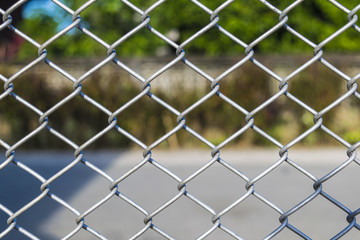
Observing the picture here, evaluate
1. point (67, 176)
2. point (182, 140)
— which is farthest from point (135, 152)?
point (67, 176)

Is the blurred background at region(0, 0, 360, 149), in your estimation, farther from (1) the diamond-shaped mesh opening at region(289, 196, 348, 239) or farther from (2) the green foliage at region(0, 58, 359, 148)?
(1) the diamond-shaped mesh opening at region(289, 196, 348, 239)

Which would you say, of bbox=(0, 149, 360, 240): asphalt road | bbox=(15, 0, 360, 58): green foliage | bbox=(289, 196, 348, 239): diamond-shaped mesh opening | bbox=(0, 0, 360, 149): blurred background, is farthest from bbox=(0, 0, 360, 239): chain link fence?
bbox=(15, 0, 360, 58): green foliage

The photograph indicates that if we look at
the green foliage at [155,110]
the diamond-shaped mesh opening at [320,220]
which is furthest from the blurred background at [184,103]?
the diamond-shaped mesh opening at [320,220]

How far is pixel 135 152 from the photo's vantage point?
776 centimetres

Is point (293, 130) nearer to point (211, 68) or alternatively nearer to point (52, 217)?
point (211, 68)

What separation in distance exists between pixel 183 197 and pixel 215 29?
23.3 feet

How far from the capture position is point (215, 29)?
452 inches

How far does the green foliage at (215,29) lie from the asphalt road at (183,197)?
12.9 feet

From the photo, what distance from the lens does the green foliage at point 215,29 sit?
10.8 m

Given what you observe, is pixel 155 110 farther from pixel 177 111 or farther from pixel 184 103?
pixel 177 111

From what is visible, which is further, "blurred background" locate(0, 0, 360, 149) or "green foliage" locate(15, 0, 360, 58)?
"green foliage" locate(15, 0, 360, 58)

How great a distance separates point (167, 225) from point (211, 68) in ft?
16.5

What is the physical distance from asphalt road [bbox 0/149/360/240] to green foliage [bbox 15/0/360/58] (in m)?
3.93

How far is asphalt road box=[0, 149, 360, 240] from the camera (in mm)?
4043
